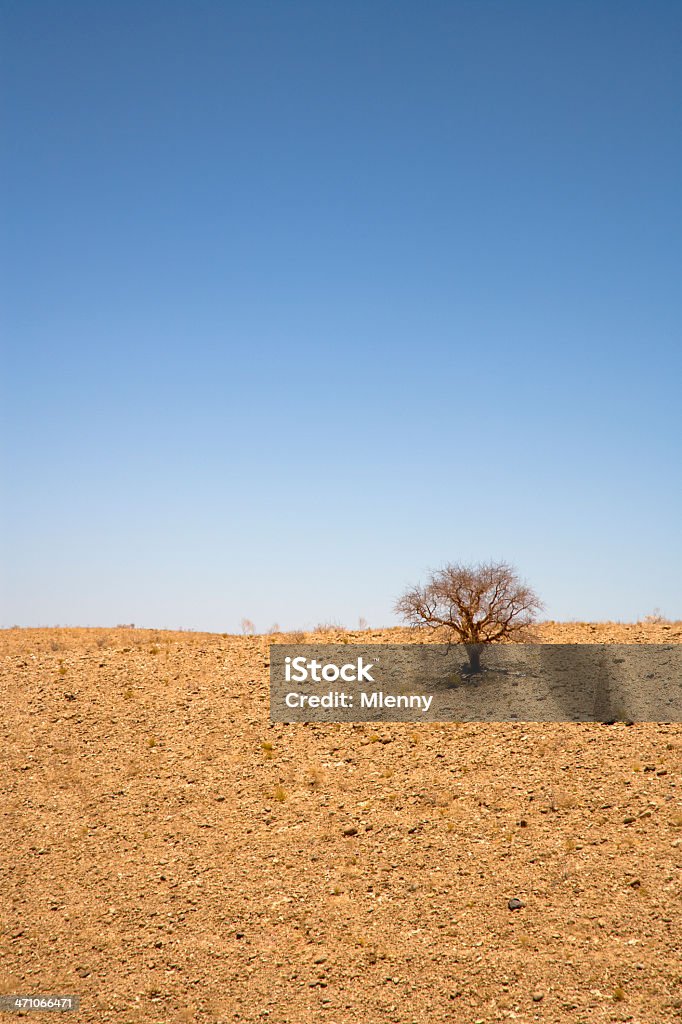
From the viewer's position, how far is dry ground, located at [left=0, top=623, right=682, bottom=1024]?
613 inches

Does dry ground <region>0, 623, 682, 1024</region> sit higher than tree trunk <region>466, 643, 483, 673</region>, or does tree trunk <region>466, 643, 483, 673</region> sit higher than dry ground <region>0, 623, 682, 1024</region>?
tree trunk <region>466, 643, 483, 673</region>

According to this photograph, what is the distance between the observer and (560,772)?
22141 millimetres

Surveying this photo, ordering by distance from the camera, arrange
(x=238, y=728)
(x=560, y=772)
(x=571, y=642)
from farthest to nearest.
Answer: (x=571, y=642) < (x=238, y=728) < (x=560, y=772)

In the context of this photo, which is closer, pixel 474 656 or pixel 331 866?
pixel 331 866

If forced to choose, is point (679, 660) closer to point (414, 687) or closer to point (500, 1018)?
point (414, 687)

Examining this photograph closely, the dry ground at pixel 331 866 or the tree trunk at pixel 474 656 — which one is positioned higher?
the tree trunk at pixel 474 656

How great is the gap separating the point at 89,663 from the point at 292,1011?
66.1ft

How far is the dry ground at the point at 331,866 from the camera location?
1556cm

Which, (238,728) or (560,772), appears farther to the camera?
(238,728)

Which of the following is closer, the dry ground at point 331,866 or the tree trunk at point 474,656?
the dry ground at point 331,866

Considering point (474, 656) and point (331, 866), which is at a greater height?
point (474, 656)

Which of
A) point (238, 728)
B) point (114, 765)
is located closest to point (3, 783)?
point (114, 765)

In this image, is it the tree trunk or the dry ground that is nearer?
the dry ground

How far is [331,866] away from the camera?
19625 mm
